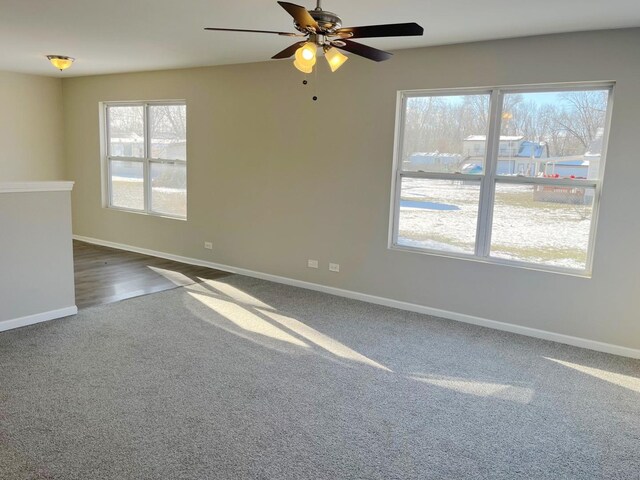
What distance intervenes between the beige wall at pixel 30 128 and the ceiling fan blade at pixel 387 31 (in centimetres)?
644

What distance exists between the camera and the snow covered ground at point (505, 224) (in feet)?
13.6

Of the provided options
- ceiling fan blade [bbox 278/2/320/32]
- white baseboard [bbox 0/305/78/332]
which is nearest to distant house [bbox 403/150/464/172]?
ceiling fan blade [bbox 278/2/320/32]

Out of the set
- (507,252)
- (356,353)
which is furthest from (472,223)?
(356,353)

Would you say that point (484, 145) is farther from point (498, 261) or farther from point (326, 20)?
point (326, 20)

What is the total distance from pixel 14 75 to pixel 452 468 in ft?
25.8

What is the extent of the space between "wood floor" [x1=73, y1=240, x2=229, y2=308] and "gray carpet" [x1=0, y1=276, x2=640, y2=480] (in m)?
0.61

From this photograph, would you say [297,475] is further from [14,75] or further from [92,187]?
[14,75]

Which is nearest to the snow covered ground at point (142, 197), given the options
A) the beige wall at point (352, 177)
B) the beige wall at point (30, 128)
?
the beige wall at point (352, 177)

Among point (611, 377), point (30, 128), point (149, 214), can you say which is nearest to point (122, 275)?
point (149, 214)

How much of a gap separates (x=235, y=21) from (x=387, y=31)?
1871 millimetres

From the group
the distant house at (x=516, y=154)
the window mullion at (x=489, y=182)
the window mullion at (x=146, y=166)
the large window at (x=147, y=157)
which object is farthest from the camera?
the window mullion at (x=146, y=166)

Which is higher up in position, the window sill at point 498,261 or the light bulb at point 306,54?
the light bulb at point 306,54

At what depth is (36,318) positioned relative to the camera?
13.8 ft

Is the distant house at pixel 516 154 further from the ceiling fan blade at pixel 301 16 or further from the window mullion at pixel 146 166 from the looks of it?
the window mullion at pixel 146 166
